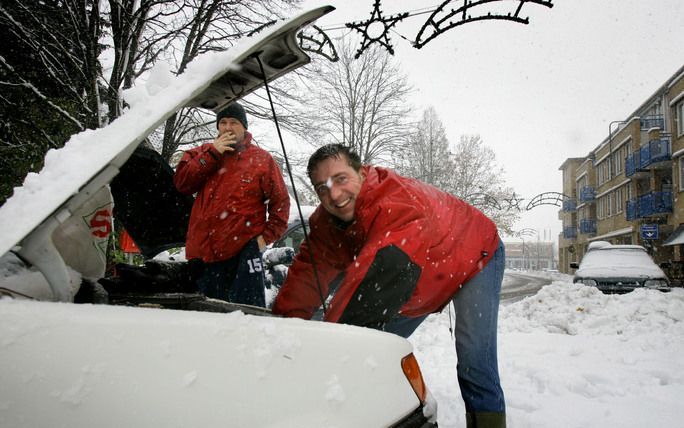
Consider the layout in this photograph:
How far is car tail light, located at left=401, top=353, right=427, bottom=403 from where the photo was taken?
125 cm

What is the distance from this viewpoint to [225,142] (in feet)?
8.52

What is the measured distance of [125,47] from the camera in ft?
21.4

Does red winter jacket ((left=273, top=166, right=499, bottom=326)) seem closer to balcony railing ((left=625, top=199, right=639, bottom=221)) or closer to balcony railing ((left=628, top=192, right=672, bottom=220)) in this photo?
balcony railing ((left=628, top=192, right=672, bottom=220))

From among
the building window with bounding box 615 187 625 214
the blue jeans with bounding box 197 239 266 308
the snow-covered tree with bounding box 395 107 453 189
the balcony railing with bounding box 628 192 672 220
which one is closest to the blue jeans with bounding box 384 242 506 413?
the blue jeans with bounding box 197 239 266 308

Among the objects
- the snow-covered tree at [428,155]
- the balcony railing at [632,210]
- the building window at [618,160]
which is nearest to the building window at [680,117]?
the balcony railing at [632,210]

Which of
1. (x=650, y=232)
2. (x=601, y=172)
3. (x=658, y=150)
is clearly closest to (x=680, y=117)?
(x=658, y=150)

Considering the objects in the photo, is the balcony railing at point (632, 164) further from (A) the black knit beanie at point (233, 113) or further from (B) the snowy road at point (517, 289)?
(A) the black knit beanie at point (233, 113)

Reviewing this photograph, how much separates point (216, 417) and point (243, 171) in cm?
192

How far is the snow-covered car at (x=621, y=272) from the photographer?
387 inches

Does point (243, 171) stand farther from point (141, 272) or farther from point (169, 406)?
point (169, 406)

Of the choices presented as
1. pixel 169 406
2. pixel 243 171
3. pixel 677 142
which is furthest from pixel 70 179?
pixel 677 142

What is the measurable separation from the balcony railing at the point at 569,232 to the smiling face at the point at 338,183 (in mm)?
54470

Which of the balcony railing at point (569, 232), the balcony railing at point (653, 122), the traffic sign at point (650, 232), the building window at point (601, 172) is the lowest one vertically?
the traffic sign at point (650, 232)

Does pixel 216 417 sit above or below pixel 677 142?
below
